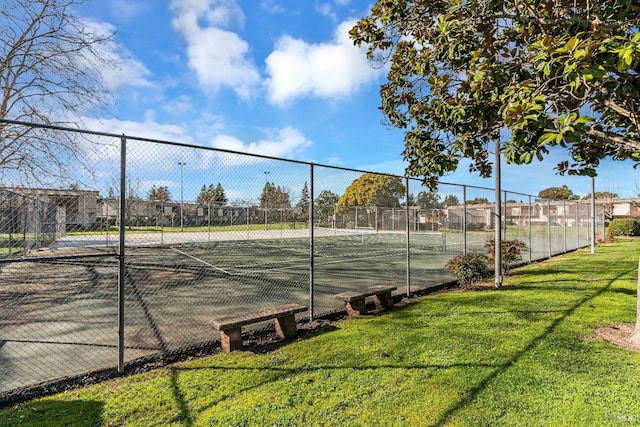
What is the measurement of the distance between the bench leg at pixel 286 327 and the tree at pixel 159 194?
7.33ft

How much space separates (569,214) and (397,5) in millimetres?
18106

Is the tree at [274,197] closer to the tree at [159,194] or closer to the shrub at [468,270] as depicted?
the tree at [159,194]

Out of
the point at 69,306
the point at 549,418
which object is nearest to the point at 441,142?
the point at 549,418

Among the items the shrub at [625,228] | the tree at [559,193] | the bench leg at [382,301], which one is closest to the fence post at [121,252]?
the bench leg at [382,301]

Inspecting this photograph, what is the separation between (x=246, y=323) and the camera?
4.31 m

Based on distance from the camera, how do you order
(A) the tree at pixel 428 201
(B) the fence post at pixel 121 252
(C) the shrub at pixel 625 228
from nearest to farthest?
1. (B) the fence post at pixel 121 252
2. (A) the tree at pixel 428 201
3. (C) the shrub at pixel 625 228

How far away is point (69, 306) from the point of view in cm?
677

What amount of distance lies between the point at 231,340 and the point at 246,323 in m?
0.27

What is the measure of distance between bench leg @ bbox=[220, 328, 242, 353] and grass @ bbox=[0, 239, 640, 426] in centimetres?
12

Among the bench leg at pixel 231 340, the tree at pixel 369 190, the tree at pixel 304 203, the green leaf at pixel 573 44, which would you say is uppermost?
the tree at pixel 369 190

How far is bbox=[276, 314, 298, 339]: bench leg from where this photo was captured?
4734mm

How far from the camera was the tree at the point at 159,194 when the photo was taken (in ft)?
14.0

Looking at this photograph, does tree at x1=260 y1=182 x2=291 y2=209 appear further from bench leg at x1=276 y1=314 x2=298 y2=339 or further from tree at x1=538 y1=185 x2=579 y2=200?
tree at x1=538 y1=185 x2=579 y2=200

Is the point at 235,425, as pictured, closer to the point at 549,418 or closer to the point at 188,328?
the point at 549,418
